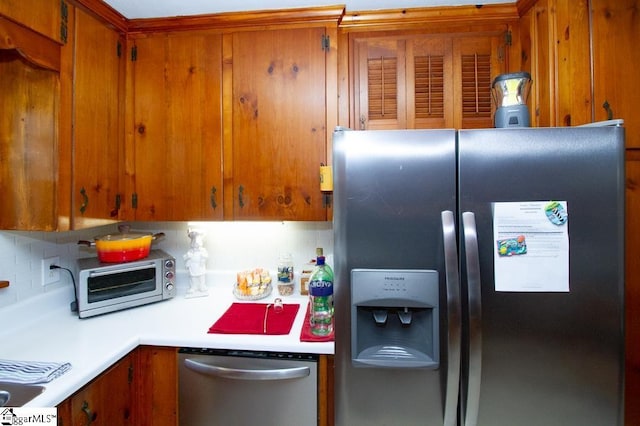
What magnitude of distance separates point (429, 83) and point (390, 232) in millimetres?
902

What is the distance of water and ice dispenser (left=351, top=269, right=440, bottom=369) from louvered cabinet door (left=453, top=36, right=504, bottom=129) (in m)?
0.89

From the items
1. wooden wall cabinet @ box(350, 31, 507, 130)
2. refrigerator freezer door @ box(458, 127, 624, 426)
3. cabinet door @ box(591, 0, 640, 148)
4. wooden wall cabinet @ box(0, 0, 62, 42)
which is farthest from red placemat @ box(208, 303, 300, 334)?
cabinet door @ box(591, 0, 640, 148)

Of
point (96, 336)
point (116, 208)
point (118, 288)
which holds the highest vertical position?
point (116, 208)

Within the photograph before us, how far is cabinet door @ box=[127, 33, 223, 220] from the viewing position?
4.91 feet

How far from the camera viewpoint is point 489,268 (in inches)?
36.4

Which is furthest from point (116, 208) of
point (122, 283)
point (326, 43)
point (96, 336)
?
point (326, 43)

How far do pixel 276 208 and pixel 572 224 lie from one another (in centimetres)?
114

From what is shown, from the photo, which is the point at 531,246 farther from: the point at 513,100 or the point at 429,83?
the point at 429,83

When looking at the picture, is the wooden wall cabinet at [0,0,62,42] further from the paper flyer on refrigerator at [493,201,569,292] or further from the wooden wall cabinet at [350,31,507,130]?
the paper flyer on refrigerator at [493,201,569,292]

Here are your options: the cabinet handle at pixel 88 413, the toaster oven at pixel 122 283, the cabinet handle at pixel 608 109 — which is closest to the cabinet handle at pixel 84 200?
the toaster oven at pixel 122 283

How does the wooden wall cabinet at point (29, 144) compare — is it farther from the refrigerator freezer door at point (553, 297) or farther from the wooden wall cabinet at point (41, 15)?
the refrigerator freezer door at point (553, 297)

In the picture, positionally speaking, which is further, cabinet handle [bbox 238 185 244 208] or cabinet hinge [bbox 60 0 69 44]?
cabinet handle [bbox 238 185 244 208]

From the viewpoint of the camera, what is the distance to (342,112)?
1.47 metres

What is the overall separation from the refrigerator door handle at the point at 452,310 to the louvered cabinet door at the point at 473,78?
0.76 metres
